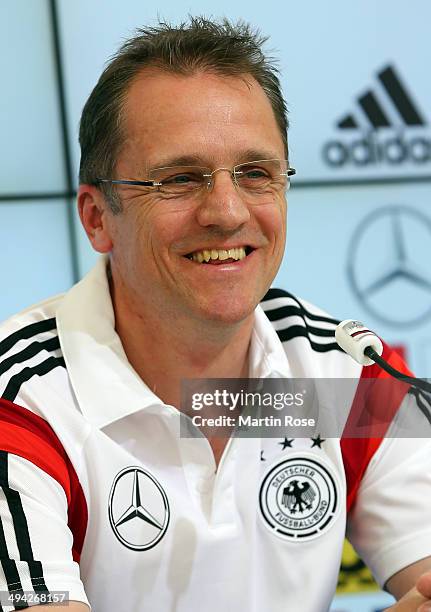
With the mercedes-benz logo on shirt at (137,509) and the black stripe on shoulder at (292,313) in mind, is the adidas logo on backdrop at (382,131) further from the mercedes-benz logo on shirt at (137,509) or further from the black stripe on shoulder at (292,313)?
the mercedes-benz logo on shirt at (137,509)

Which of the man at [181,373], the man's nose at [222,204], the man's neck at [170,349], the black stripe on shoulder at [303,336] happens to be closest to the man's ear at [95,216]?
the man at [181,373]

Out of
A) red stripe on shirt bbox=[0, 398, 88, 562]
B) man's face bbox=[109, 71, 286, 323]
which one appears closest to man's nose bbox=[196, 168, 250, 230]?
man's face bbox=[109, 71, 286, 323]

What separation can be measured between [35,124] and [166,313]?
46.5 inches

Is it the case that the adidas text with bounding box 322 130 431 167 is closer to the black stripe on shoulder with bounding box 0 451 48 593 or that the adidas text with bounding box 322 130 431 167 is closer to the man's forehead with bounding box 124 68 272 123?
the man's forehead with bounding box 124 68 272 123

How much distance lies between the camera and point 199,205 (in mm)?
1405

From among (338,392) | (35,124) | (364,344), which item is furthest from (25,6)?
(364,344)

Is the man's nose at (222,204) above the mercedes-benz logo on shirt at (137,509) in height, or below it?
above

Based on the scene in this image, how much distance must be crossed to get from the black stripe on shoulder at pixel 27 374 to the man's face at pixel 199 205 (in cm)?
18

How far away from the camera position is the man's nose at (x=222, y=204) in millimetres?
1376

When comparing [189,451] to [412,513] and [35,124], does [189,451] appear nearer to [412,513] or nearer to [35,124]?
[412,513]

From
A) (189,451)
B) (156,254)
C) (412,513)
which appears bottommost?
(412,513)

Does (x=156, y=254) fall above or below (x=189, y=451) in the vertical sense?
above

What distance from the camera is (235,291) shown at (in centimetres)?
143

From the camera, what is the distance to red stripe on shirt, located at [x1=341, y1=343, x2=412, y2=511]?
5.01ft
